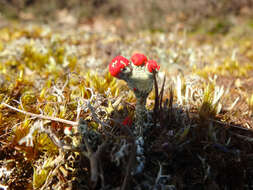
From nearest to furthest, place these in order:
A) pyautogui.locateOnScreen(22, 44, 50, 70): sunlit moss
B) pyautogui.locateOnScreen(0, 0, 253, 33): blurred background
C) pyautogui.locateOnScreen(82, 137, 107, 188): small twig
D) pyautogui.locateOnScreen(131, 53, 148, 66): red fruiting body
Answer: pyautogui.locateOnScreen(82, 137, 107, 188): small twig → pyautogui.locateOnScreen(131, 53, 148, 66): red fruiting body → pyautogui.locateOnScreen(22, 44, 50, 70): sunlit moss → pyautogui.locateOnScreen(0, 0, 253, 33): blurred background

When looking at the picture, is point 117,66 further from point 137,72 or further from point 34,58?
point 34,58

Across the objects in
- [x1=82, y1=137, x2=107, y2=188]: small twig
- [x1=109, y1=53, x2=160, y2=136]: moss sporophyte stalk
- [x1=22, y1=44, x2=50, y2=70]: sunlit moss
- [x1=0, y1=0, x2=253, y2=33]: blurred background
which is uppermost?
[x1=0, y1=0, x2=253, y2=33]: blurred background

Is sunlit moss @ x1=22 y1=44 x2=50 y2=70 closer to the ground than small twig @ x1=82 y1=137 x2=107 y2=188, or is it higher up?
higher up

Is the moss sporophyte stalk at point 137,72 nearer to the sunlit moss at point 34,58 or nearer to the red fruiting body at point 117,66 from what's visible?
the red fruiting body at point 117,66

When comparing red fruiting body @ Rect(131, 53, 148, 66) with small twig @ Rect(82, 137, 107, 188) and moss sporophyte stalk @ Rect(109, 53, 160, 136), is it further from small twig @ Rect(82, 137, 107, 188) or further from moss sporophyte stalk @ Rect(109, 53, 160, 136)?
small twig @ Rect(82, 137, 107, 188)

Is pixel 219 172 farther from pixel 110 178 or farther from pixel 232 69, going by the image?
pixel 232 69

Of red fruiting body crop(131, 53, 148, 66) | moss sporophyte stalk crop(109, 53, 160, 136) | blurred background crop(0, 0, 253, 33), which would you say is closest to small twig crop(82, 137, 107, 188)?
moss sporophyte stalk crop(109, 53, 160, 136)

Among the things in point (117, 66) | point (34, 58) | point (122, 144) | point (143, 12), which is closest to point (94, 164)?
point (122, 144)

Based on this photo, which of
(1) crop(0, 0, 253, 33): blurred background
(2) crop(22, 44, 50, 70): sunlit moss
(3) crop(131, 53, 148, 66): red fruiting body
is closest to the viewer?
(3) crop(131, 53, 148, 66): red fruiting body
